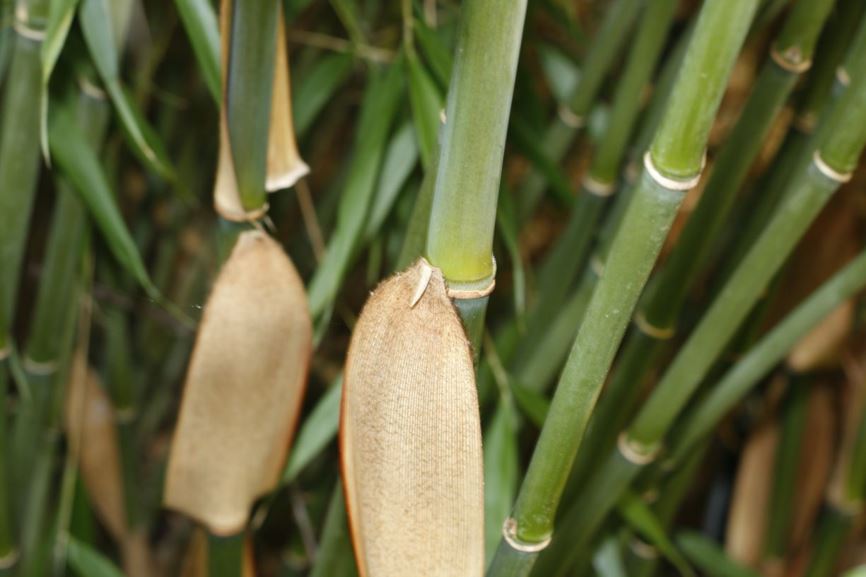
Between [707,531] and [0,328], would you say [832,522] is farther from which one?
[0,328]

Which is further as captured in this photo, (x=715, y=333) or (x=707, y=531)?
(x=707, y=531)

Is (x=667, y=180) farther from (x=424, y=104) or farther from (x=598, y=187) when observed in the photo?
(x=598, y=187)

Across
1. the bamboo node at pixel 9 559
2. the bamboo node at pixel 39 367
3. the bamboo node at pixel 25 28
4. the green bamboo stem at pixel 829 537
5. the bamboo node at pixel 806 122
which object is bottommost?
the green bamboo stem at pixel 829 537

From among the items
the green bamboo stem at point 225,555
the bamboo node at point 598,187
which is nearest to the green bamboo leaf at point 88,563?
the green bamboo stem at point 225,555

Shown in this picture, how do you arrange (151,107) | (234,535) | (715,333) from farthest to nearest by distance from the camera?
(151,107) < (234,535) < (715,333)

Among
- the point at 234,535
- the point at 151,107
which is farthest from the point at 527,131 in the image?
the point at 151,107

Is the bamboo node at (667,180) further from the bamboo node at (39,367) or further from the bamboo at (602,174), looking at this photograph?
the bamboo node at (39,367)

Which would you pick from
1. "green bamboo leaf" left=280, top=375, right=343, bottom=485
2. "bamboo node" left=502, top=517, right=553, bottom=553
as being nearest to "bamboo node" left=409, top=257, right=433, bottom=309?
"bamboo node" left=502, top=517, right=553, bottom=553
